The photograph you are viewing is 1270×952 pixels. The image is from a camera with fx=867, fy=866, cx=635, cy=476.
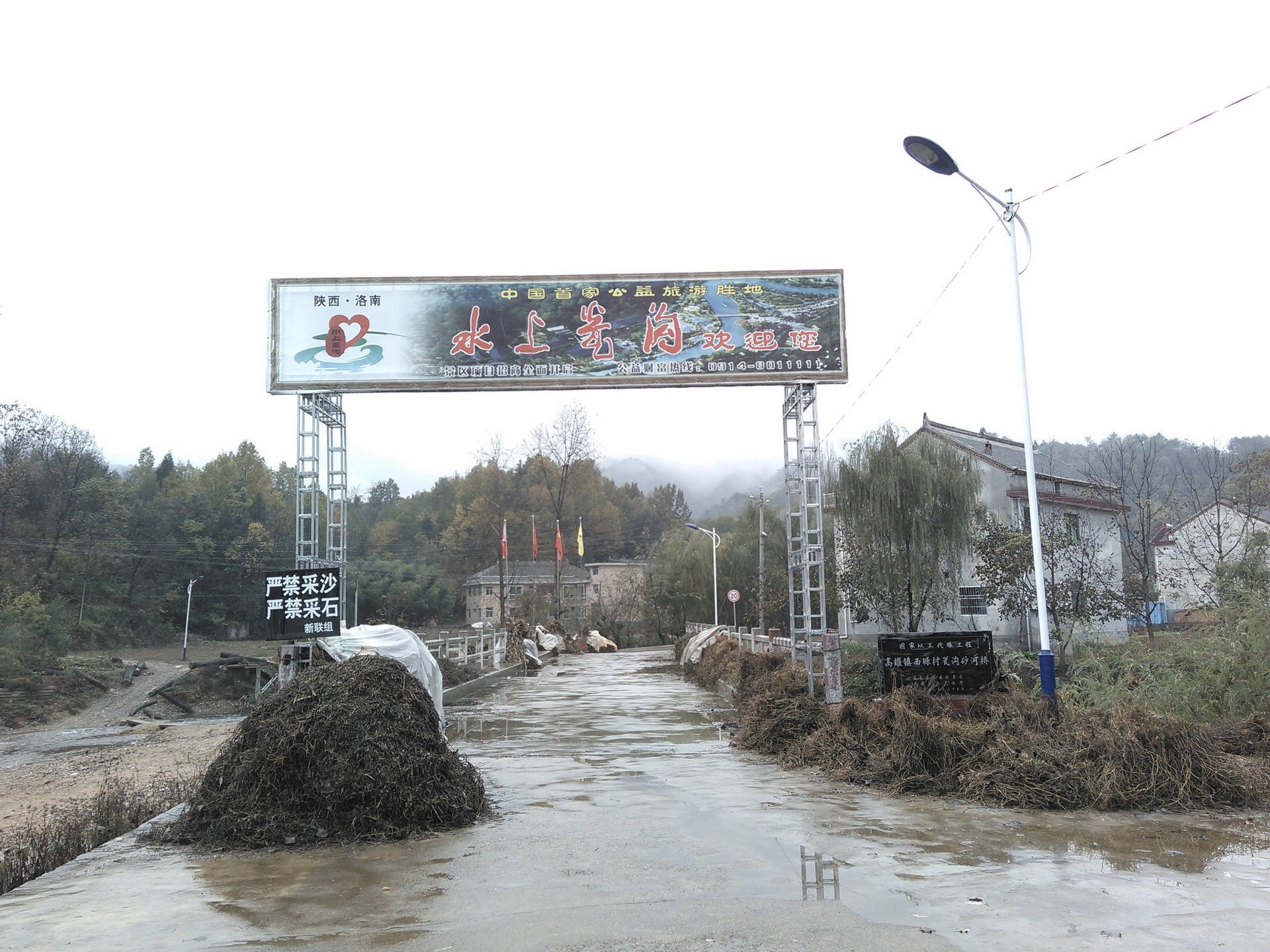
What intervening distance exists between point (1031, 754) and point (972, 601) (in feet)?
72.0

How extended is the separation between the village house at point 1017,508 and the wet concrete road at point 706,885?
62.6ft

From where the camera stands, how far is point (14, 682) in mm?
27062

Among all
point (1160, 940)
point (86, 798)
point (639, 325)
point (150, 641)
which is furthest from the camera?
point (150, 641)

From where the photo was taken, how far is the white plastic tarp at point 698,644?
2711 cm

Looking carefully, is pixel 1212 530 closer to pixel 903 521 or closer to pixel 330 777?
pixel 903 521

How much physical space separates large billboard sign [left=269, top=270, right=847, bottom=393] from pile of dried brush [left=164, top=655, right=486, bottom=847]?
692 cm

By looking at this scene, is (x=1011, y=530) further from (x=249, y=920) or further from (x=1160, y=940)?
(x=249, y=920)

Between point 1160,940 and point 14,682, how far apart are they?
3178cm

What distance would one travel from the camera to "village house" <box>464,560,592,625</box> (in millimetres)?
68562

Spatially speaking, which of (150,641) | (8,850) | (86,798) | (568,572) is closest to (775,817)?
(8,850)

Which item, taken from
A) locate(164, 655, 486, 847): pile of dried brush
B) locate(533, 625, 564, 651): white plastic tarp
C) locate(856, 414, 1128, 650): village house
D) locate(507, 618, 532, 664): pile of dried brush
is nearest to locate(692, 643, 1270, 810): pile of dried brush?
locate(164, 655, 486, 847): pile of dried brush

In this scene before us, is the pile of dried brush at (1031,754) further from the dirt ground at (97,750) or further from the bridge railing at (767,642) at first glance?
the dirt ground at (97,750)

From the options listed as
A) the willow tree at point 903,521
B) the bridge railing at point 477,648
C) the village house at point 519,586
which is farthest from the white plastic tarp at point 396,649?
the village house at point 519,586

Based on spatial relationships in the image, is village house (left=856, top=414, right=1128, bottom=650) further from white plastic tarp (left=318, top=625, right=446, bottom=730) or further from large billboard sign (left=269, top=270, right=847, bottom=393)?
white plastic tarp (left=318, top=625, right=446, bottom=730)
